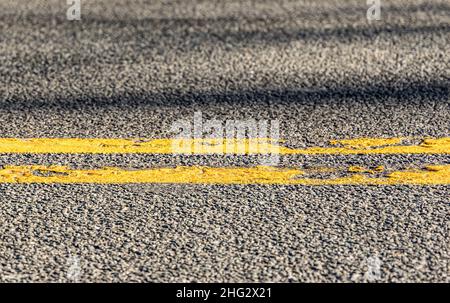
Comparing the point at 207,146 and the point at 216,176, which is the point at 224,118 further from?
the point at 216,176

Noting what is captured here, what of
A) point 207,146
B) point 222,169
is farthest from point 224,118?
point 222,169

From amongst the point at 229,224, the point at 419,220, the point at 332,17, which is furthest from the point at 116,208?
the point at 332,17

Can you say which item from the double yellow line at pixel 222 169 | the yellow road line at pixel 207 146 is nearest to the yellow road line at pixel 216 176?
the double yellow line at pixel 222 169

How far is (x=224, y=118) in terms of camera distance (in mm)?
3777

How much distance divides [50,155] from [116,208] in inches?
22.4

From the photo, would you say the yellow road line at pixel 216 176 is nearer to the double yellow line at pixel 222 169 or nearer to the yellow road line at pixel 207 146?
the double yellow line at pixel 222 169

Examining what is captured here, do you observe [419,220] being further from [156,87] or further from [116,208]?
[156,87]

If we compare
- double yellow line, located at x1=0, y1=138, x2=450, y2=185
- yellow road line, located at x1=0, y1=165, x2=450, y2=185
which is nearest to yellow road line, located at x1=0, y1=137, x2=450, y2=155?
double yellow line, located at x1=0, y1=138, x2=450, y2=185

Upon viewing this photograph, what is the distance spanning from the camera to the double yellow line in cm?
316

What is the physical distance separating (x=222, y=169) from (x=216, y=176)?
0.22 ft

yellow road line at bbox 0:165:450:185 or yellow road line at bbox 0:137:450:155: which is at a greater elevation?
yellow road line at bbox 0:137:450:155

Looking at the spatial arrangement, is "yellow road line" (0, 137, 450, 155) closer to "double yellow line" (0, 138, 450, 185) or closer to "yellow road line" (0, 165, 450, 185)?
"double yellow line" (0, 138, 450, 185)

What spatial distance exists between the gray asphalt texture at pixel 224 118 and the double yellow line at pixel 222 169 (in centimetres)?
6

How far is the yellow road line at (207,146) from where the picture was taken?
3.41 m
